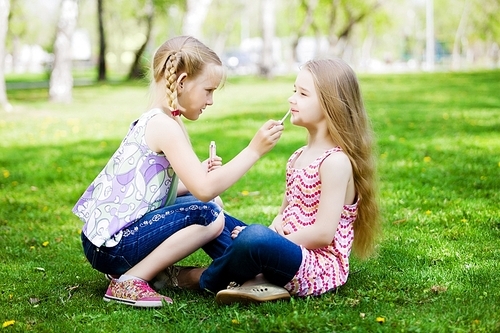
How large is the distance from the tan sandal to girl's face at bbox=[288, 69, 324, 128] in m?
0.75

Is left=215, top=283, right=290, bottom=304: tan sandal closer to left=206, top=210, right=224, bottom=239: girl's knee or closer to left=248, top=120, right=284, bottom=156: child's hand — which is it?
left=206, top=210, right=224, bottom=239: girl's knee

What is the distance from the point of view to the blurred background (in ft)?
62.9

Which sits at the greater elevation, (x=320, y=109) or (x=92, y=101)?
(x=320, y=109)

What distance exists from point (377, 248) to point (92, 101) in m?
13.5

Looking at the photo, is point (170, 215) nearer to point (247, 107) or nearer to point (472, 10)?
point (247, 107)

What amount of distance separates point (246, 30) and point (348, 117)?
72.7m

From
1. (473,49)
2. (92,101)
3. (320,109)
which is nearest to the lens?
(320,109)

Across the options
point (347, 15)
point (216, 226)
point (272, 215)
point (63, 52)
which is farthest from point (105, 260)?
point (347, 15)

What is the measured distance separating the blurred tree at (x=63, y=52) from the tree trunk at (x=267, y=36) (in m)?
10.7

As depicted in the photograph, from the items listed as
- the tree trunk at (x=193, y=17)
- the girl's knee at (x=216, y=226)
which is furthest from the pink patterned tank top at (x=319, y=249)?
the tree trunk at (x=193, y=17)

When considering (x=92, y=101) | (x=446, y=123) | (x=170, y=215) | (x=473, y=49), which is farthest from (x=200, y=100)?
(x=473, y=49)

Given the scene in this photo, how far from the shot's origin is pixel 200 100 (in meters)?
3.32

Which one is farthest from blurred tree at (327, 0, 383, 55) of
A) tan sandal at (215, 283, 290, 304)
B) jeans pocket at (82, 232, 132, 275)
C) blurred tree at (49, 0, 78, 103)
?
tan sandal at (215, 283, 290, 304)

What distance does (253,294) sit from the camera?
10.1 ft
